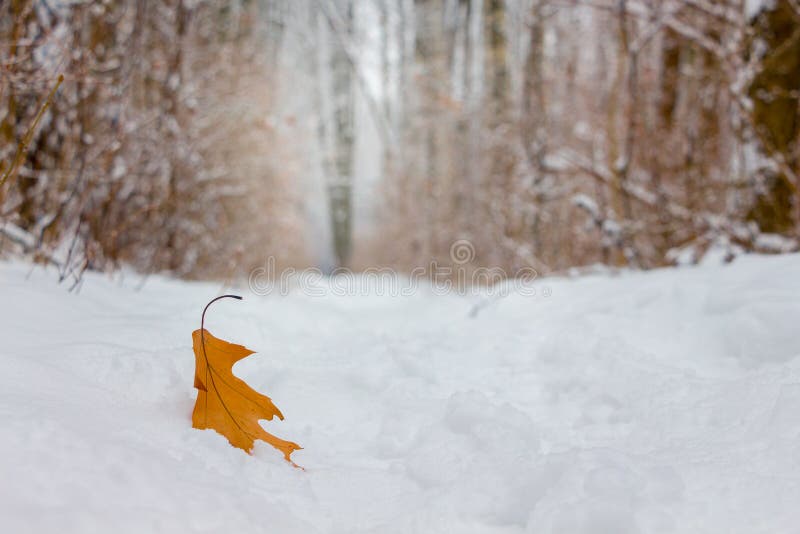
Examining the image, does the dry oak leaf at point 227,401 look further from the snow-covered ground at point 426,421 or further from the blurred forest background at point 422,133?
the blurred forest background at point 422,133

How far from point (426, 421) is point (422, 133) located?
929 centimetres

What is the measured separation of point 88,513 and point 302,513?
0.31 metres

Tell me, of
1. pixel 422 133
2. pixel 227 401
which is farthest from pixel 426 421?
pixel 422 133

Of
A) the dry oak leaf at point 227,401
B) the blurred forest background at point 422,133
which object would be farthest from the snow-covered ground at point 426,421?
the blurred forest background at point 422,133

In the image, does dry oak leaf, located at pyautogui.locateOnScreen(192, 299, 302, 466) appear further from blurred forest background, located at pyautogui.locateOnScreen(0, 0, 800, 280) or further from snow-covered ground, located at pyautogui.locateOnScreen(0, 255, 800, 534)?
blurred forest background, located at pyautogui.locateOnScreen(0, 0, 800, 280)

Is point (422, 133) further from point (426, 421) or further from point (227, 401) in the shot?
point (227, 401)

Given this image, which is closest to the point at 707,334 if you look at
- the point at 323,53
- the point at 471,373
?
the point at 471,373

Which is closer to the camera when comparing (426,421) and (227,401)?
(227,401)

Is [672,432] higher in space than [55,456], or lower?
lower

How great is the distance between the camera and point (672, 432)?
987 mm

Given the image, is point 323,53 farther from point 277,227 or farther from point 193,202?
point 193,202

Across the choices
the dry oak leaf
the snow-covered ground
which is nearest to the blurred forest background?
the snow-covered ground

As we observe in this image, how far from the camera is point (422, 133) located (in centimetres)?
989

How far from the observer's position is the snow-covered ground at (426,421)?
2.12 feet
